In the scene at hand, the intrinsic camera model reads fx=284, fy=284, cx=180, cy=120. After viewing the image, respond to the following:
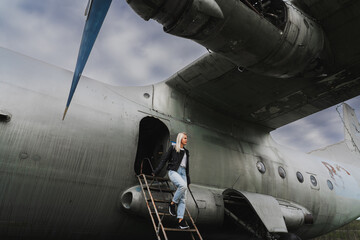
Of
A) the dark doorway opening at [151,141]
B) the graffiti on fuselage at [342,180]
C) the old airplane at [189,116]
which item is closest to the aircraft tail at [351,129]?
the graffiti on fuselage at [342,180]

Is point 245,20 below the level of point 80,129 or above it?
above

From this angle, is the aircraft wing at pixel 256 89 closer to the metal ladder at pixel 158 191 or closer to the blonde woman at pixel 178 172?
the blonde woman at pixel 178 172

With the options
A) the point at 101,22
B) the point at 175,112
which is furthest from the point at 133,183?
the point at 101,22

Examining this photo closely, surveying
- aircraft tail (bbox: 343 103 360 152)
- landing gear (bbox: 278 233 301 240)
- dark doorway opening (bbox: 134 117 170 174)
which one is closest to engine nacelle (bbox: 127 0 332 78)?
dark doorway opening (bbox: 134 117 170 174)

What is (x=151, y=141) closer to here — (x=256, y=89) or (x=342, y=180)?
(x=256, y=89)

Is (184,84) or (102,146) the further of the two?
(184,84)

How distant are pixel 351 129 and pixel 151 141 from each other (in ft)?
36.9

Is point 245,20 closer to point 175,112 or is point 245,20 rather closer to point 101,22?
point 101,22

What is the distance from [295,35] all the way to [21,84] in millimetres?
4355

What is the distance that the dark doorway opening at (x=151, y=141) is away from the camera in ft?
20.1

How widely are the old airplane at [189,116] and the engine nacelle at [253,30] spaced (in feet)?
0.06

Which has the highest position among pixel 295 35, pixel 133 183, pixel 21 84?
pixel 295 35

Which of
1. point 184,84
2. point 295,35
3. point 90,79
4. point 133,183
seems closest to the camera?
point 295,35

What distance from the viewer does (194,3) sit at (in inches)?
146
